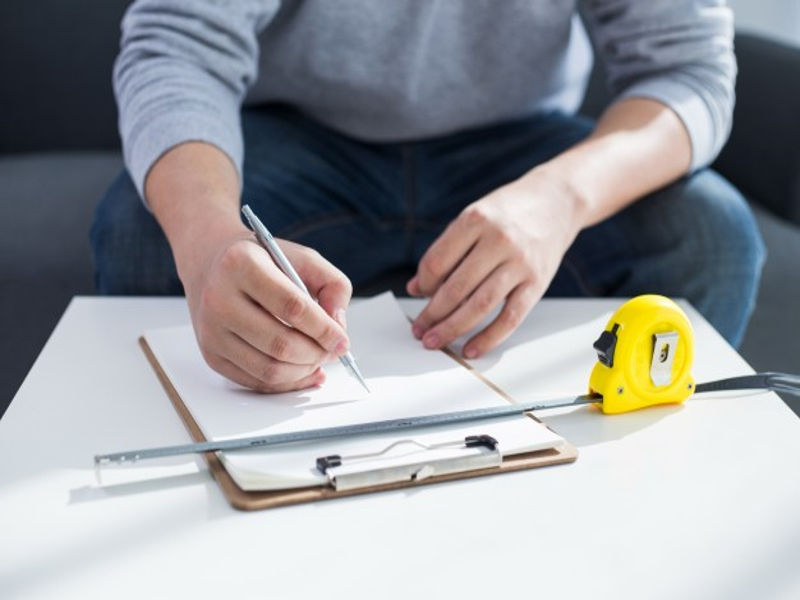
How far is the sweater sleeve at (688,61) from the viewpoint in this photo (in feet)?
3.96

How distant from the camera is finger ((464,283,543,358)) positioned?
2.98 feet

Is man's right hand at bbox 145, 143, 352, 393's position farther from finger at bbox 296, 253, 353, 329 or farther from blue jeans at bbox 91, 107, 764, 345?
blue jeans at bbox 91, 107, 764, 345

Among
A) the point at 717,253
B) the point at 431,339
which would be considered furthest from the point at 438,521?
the point at 717,253

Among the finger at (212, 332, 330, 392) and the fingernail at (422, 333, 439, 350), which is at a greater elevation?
the finger at (212, 332, 330, 392)

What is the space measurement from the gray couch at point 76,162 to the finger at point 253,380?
0.62 m

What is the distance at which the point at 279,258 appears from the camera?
0.76 metres

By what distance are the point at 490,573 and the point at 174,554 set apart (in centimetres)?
18

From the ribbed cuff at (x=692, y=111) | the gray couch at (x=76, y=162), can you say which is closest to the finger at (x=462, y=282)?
the ribbed cuff at (x=692, y=111)

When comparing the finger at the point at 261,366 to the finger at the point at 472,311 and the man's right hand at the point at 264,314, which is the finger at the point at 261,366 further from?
the finger at the point at 472,311

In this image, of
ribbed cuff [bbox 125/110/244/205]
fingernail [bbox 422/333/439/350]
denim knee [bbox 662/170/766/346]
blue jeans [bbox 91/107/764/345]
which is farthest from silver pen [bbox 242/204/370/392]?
denim knee [bbox 662/170/766/346]

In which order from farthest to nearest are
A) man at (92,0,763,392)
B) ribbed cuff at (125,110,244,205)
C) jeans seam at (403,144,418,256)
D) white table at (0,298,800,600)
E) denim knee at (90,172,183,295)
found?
jeans seam at (403,144,418,256) → denim knee at (90,172,183,295) → ribbed cuff at (125,110,244,205) → man at (92,0,763,392) → white table at (0,298,800,600)

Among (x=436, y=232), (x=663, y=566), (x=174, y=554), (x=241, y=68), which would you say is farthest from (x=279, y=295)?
(x=436, y=232)

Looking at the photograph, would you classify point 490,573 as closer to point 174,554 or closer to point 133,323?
point 174,554

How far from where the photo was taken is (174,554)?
1.96 ft
